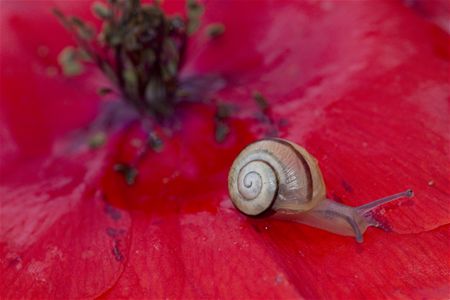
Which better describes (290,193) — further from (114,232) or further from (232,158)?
(114,232)

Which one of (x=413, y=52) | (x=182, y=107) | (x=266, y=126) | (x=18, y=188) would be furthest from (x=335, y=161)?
(x=18, y=188)

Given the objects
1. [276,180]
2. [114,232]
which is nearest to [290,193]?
[276,180]

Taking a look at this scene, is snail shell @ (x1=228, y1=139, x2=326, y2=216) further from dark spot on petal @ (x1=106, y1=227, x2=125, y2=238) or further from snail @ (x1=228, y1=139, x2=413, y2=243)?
dark spot on petal @ (x1=106, y1=227, x2=125, y2=238)

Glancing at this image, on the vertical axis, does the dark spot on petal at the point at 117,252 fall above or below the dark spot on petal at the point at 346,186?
above

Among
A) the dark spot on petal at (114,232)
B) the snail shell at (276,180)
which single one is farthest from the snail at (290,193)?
the dark spot on petal at (114,232)

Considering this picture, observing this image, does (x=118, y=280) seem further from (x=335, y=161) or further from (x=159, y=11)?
(x=159, y=11)

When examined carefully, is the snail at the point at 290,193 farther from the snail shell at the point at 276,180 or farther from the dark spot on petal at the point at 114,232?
the dark spot on petal at the point at 114,232

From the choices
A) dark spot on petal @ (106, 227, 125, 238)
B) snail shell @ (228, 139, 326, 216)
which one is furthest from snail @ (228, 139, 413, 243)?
dark spot on petal @ (106, 227, 125, 238)

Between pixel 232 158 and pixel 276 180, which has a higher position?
pixel 276 180
